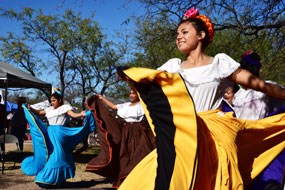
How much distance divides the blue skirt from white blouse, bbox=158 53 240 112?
456cm

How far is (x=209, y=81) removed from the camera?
2396 millimetres

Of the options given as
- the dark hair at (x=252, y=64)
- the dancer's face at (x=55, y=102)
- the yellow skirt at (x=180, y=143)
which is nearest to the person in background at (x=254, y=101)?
the dark hair at (x=252, y=64)

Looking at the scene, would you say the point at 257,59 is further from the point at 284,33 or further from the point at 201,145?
the point at 284,33

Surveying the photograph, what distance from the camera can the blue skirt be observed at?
646 centimetres

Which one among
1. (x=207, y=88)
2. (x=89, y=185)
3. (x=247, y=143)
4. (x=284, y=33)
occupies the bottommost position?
(x=89, y=185)

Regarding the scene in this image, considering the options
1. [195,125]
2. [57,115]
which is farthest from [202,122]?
[57,115]

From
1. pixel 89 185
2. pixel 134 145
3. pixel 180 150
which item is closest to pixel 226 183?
pixel 180 150

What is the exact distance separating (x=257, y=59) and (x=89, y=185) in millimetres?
4444

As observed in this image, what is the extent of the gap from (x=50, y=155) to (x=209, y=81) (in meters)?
4.84

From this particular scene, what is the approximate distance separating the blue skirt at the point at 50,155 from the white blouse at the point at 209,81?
4562mm

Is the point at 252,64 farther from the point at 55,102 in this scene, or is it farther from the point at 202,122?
the point at 55,102

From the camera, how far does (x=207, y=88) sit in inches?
94.1

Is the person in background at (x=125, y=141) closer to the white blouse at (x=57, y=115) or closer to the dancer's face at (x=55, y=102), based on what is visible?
the white blouse at (x=57, y=115)

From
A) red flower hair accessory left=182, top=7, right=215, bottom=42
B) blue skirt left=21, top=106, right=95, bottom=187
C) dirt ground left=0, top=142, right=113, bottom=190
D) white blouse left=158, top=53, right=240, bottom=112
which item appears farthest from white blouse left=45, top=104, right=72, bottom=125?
white blouse left=158, top=53, right=240, bottom=112
